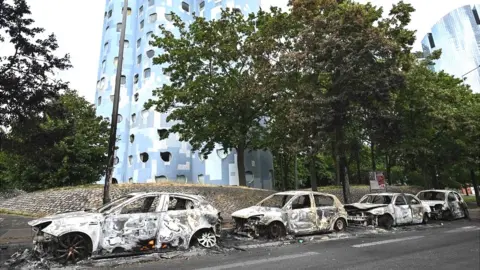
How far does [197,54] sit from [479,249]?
17.9m

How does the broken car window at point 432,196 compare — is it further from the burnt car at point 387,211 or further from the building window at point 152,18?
the building window at point 152,18

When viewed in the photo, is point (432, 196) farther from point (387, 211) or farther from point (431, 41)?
point (431, 41)

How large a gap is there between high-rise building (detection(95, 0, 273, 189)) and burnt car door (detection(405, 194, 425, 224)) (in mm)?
21682

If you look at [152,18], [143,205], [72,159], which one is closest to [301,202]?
[143,205]

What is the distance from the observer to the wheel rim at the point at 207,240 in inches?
332

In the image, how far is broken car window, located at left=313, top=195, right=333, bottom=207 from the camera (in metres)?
11.1

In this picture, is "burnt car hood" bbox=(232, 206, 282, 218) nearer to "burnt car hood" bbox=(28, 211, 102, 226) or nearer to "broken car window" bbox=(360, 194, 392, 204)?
"burnt car hood" bbox=(28, 211, 102, 226)

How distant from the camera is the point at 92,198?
16297 mm

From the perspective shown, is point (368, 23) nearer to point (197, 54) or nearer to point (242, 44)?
point (242, 44)

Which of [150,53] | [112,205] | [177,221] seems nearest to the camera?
[112,205]

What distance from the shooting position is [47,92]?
402 inches

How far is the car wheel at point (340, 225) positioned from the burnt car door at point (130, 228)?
21.1ft

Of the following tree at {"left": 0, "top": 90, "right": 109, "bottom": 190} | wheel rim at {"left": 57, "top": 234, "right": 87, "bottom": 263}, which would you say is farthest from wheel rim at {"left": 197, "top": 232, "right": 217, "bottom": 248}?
tree at {"left": 0, "top": 90, "right": 109, "bottom": 190}

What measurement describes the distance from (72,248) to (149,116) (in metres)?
33.3
